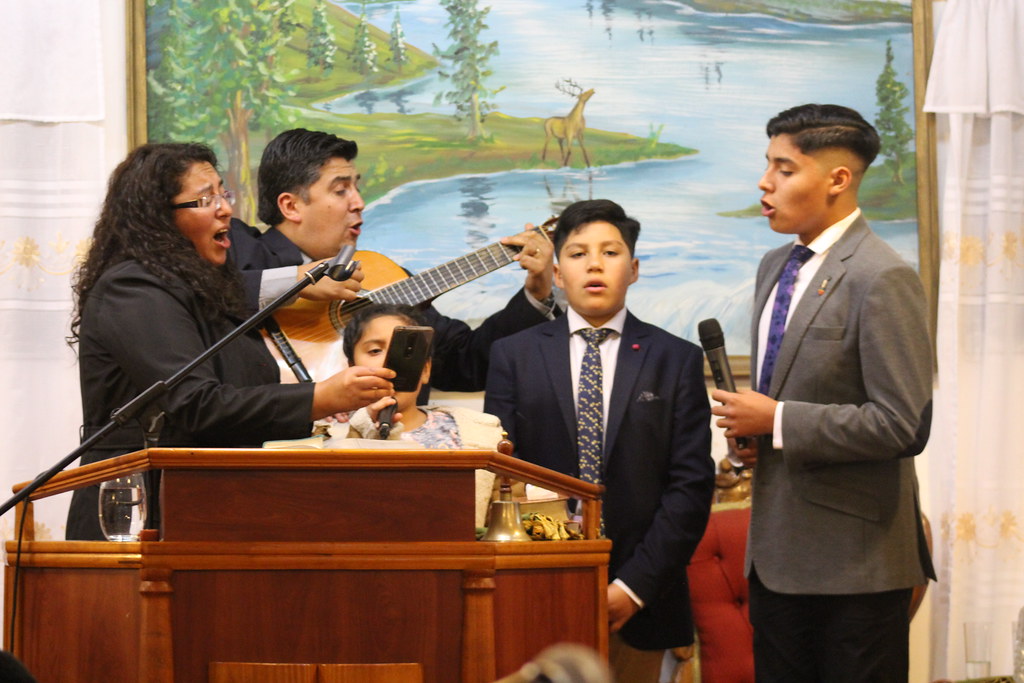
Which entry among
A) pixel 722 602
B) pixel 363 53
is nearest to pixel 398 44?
pixel 363 53

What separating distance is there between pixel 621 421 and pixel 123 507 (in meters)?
1.28

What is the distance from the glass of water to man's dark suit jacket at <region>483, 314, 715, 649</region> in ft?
3.68

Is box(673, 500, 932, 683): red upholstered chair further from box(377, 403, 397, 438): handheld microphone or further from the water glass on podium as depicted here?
box(377, 403, 397, 438): handheld microphone

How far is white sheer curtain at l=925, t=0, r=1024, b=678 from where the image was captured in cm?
370

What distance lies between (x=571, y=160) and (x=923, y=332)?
5.27 feet

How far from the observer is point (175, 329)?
2.37 meters

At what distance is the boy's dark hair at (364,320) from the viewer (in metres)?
2.89

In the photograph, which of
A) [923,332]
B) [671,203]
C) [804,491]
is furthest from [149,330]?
[671,203]

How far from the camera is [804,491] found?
8.11 ft

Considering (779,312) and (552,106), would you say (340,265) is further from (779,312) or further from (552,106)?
(552,106)

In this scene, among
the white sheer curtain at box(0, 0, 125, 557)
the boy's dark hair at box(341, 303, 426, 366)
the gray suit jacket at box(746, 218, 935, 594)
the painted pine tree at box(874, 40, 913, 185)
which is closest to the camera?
the gray suit jacket at box(746, 218, 935, 594)

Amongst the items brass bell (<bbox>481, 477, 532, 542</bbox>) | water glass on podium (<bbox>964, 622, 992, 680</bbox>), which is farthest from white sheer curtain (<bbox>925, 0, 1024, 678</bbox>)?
brass bell (<bbox>481, 477, 532, 542</bbox>)

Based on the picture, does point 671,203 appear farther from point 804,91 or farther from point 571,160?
point 804,91

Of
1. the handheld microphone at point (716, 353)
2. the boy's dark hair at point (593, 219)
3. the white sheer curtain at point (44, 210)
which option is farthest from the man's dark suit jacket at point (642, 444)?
the white sheer curtain at point (44, 210)
